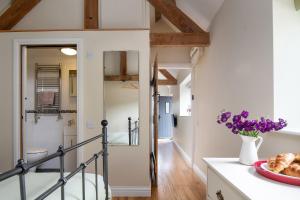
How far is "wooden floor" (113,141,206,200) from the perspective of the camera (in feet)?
8.98

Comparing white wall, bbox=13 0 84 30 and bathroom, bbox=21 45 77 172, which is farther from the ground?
white wall, bbox=13 0 84 30

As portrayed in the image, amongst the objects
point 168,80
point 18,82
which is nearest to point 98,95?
point 18,82

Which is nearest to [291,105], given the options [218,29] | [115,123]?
[218,29]

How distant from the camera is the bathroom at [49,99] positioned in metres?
3.82

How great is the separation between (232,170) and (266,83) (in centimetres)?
81

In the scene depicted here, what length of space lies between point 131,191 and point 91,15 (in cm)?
248

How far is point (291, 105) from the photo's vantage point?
1497 millimetres

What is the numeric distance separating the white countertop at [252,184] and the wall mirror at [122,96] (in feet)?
5.64

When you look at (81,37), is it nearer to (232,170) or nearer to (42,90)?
(42,90)

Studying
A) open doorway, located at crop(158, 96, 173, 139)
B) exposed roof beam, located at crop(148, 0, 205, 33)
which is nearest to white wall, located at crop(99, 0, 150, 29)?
exposed roof beam, located at crop(148, 0, 205, 33)

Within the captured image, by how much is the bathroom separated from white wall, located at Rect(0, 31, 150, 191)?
3.42ft

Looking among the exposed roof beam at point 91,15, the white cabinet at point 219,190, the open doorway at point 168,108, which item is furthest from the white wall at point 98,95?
the white cabinet at point 219,190

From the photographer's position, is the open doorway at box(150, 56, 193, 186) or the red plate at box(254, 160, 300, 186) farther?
the open doorway at box(150, 56, 193, 186)

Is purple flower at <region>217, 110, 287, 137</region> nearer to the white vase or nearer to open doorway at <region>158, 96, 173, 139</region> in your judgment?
the white vase
